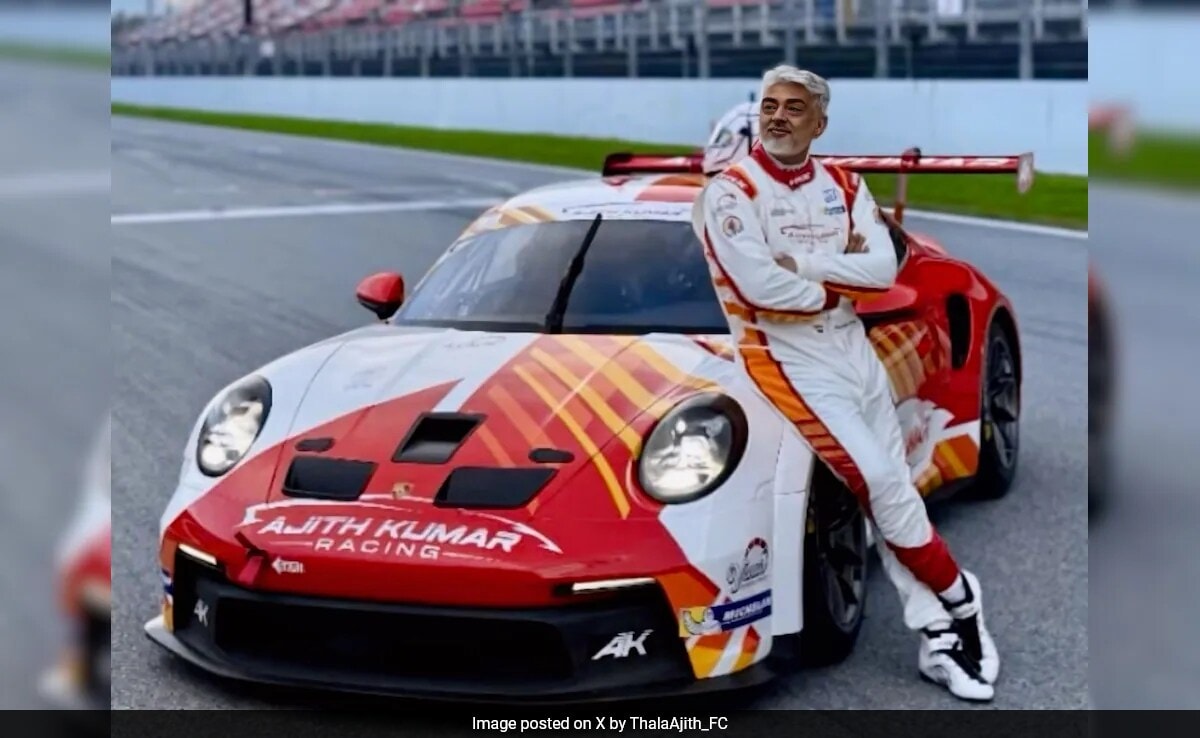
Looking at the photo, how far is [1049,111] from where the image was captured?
19.1ft

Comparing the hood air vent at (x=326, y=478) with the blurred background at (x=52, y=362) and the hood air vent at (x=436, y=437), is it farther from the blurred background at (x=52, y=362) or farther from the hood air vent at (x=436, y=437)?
the blurred background at (x=52, y=362)

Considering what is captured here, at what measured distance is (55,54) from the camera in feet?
13.4

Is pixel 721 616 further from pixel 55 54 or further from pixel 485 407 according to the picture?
pixel 55 54

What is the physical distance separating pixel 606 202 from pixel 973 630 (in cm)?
167

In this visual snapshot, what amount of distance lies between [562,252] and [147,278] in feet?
5.00

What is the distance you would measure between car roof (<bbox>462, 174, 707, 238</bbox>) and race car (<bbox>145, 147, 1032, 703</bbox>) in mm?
190

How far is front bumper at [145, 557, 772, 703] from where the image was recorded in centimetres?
443

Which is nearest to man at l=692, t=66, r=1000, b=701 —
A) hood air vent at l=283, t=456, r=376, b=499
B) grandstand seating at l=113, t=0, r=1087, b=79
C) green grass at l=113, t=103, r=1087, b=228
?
green grass at l=113, t=103, r=1087, b=228

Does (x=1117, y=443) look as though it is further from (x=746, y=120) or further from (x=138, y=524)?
(x=138, y=524)

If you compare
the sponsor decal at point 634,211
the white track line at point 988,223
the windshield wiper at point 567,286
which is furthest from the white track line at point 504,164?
the windshield wiper at point 567,286

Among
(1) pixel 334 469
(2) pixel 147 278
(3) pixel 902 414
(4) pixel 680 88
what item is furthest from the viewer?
(4) pixel 680 88

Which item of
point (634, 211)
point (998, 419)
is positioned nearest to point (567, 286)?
point (634, 211)

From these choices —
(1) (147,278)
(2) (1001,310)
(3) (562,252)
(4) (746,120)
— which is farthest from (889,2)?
(1) (147,278)

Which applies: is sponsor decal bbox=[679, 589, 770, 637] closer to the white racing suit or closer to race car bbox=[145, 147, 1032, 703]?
race car bbox=[145, 147, 1032, 703]
